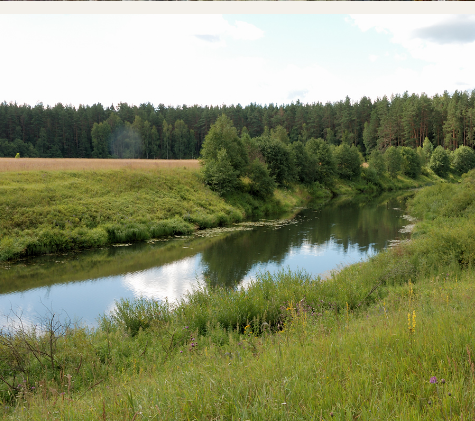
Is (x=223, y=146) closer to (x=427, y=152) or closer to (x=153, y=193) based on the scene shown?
(x=153, y=193)

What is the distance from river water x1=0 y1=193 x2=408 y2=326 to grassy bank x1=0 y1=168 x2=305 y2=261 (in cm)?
127

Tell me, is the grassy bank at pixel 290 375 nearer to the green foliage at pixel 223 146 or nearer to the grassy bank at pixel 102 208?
the grassy bank at pixel 102 208

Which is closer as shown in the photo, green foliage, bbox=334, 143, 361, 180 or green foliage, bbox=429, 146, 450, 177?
green foliage, bbox=334, 143, 361, 180

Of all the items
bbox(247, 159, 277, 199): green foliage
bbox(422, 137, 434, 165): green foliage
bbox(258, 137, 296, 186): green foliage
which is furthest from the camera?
bbox(422, 137, 434, 165): green foliage

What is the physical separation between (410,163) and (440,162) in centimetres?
740

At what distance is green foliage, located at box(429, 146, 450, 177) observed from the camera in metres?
71.9

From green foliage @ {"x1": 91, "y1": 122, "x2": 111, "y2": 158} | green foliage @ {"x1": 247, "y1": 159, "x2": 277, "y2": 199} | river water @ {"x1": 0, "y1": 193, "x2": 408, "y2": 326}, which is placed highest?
green foliage @ {"x1": 91, "y1": 122, "x2": 111, "y2": 158}

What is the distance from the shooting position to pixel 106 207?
25.5 m

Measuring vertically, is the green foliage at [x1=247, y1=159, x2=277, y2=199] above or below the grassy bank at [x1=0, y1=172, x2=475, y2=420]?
above

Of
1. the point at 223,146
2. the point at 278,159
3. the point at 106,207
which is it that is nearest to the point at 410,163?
the point at 278,159

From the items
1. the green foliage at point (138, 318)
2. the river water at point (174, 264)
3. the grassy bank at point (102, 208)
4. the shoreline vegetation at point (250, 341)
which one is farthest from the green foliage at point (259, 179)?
the green foliage at point (138, 318)

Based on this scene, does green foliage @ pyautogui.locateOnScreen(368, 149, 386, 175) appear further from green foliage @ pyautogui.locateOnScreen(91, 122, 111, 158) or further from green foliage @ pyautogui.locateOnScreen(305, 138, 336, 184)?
green foliage @ pyautogui.locateOnScreen(91, 122, 111, 158)

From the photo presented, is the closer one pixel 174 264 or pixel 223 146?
pixel 174 264

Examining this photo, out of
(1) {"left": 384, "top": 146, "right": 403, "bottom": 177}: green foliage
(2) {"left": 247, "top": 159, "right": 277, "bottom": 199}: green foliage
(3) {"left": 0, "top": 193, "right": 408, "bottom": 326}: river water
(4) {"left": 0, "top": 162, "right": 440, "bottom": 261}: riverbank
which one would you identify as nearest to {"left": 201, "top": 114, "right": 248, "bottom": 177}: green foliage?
(2) {"left": 247, "top": 159, "right": 277, "bottom": 199}: green foliage
